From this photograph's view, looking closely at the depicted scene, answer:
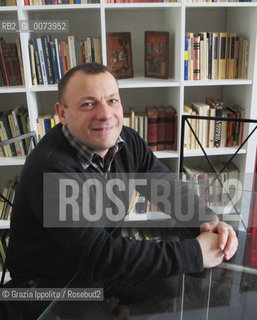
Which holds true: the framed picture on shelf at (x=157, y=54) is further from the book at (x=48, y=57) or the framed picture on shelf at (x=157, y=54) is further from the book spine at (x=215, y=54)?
the book at (x=48, y=57)

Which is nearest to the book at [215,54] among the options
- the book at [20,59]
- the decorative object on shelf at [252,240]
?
the decorative object on shelf at [252,240]

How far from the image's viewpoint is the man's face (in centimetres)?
107

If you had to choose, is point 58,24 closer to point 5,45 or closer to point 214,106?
point 5,45

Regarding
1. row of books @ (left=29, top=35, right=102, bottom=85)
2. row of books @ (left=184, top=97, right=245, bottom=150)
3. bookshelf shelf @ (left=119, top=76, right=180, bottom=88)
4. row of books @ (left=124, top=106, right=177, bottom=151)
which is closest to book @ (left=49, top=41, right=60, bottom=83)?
row of books @ (left=29, top=35, right=102, bottom=85)

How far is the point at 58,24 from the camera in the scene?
2.16 metres

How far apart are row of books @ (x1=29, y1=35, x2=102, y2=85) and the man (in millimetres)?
931

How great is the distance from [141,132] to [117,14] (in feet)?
2.68

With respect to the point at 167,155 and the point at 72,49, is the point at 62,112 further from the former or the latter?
the point at 167,155

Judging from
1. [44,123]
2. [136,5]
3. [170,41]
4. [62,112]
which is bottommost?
[44,123]

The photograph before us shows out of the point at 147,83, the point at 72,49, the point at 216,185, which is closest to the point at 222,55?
the point at 147,83

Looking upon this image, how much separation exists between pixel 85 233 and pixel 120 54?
144 centimetres

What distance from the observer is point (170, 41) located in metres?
2.11

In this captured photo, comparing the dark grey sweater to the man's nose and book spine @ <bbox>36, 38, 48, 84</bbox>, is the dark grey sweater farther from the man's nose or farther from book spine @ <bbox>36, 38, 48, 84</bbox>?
book spine @ <bbox>36, 38, 48, 84</bbox>

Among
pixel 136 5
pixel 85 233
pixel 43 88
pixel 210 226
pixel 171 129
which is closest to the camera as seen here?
pixel 85 233
